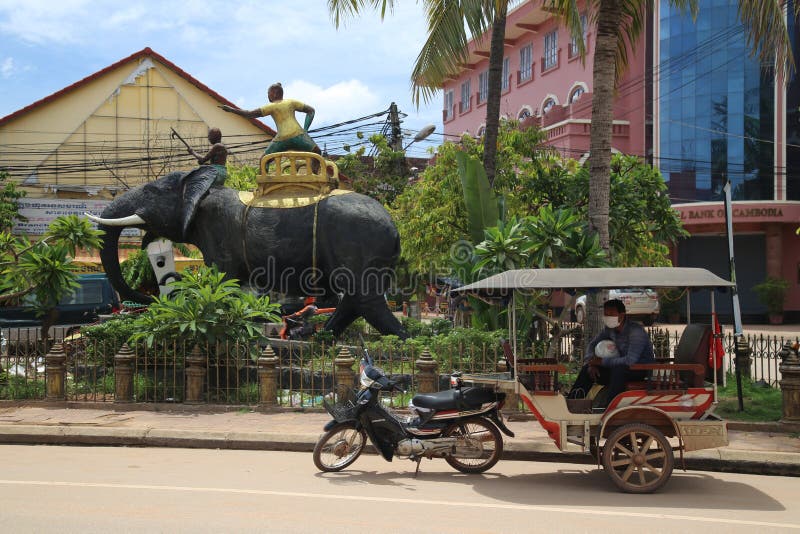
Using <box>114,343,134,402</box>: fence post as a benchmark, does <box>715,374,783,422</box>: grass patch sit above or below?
below

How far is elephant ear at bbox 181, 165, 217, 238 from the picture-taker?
1133 cm

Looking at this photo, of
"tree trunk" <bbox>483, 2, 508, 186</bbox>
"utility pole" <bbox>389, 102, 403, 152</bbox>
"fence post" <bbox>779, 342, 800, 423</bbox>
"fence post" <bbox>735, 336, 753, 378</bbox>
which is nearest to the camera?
"fence post" <bbox>779, 342, 800, 423</bbox>

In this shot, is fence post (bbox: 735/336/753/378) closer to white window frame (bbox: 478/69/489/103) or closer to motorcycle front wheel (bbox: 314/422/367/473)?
motorcycle front wheel (bbox: 314/422/367/473)

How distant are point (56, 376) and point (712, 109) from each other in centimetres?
2425

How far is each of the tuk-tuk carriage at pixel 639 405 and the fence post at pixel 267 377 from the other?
368 centimetres

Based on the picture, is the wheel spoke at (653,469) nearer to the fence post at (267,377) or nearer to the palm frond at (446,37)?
the fence post at (267,377)

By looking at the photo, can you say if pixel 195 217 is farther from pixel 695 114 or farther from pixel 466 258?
pixel 695 114

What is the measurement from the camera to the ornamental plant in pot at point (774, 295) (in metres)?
26.8

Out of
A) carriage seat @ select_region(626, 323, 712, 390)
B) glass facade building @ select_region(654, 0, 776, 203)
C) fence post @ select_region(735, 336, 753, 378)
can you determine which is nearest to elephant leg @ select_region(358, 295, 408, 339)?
fence post @ select_region(735, 336, 753, 378)

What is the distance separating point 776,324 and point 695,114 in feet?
25.6

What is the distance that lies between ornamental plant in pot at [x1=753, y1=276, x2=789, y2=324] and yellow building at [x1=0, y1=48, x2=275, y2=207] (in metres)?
20.1

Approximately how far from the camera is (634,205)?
13.4 meters

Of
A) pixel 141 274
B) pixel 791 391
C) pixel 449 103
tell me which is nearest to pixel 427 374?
pixel 791 391

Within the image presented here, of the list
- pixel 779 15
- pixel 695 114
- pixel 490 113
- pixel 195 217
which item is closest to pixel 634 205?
pixel 490 113
